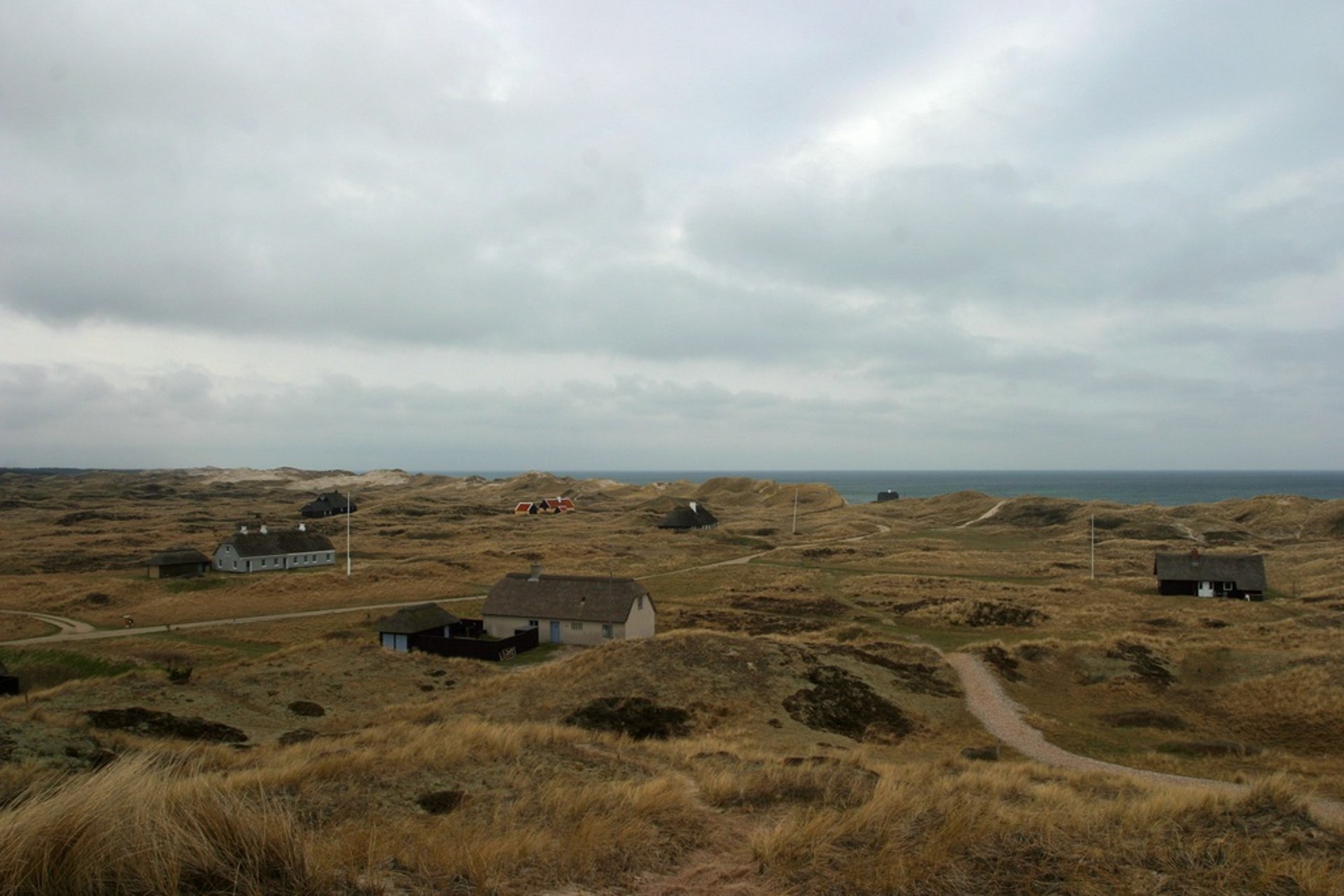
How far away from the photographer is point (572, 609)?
47.1 meters

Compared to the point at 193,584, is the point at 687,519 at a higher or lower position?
higher

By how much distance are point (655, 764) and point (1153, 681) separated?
31.3 m

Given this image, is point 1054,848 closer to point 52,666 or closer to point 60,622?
point 52,666

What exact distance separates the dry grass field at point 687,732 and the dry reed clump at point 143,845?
0.03 meters

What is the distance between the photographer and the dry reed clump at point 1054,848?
30.0 ft

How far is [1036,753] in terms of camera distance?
87.5 feet

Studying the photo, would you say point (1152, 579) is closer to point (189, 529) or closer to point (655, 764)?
point (655, 764)

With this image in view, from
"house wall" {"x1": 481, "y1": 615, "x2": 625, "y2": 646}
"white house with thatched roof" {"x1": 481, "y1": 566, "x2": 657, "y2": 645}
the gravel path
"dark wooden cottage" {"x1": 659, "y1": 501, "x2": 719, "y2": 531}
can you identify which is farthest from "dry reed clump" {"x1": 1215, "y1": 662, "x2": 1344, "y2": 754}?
"dark wooden cottage" {"x1": 659, "y1": 501, "x2": 719, "y2": 531}

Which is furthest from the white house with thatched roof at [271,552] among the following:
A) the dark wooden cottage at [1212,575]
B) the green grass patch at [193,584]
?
the dark wooden cottage at [1212,575]

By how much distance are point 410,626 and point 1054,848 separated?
133 ft

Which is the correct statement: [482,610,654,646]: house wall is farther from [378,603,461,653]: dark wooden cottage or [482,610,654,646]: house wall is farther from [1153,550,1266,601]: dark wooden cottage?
[1153,550,1266,601]: dark wooden cottage

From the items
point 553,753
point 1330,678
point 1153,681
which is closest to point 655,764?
point 553,753

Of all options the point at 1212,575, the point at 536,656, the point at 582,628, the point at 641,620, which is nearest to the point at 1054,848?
the point at 536,656

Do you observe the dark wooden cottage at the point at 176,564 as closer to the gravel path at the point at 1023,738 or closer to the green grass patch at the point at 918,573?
the green grass patch at the point at 918,573
